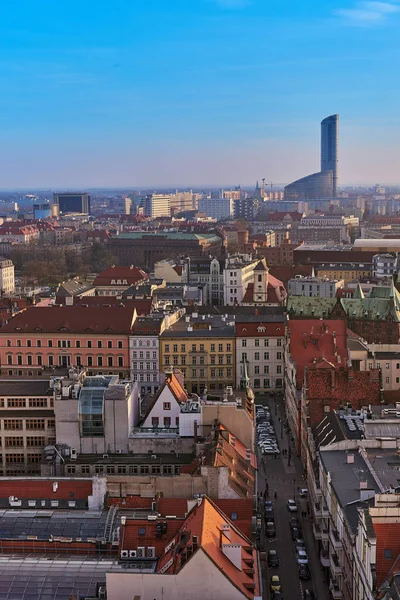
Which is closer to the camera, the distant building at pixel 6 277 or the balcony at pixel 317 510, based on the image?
the balcony at pixel 317 510

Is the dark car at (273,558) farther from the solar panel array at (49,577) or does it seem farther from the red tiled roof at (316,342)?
the red tiled roof at (316,342)

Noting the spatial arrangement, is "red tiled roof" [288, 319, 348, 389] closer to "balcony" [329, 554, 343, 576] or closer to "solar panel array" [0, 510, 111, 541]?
"balcony" [329, 554, 343, 576]

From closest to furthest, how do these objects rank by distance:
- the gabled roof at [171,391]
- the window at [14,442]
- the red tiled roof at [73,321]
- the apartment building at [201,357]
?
the gabled roof at [171,391], the window at [14,442], the apartment building at [201,357], the red tiled roof at [73,321]

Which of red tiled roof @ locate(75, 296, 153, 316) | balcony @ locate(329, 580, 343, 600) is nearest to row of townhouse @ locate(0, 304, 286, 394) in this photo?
red tiled roof @ locate(75, 296, 153, 316)

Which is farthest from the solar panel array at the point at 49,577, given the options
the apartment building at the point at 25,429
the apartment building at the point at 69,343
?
the apartment building at the point at 69,343

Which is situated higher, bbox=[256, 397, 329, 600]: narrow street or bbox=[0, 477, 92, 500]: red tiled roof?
bbox=[0, 477, 92, 500]: red tiled roof

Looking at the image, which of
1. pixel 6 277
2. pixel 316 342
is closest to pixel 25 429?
pixel 316 342

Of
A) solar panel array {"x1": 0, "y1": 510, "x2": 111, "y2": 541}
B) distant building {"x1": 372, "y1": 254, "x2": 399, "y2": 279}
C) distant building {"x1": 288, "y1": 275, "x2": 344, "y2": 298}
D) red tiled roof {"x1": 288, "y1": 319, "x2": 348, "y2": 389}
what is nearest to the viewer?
solar panel array {"x1": 0, "y1": 510, "x2": 111, "y2": 541}
